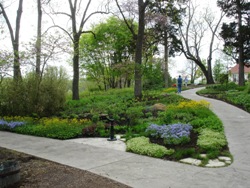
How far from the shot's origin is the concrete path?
3.96 meters

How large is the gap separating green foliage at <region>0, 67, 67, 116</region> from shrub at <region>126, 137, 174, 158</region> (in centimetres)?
626

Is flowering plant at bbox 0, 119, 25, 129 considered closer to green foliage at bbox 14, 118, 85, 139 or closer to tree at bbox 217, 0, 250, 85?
green foliage at bbox 14, 118, 85, 139

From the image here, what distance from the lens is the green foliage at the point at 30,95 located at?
Answer: 36.0ft

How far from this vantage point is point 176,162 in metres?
4.97

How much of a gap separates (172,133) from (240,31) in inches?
724

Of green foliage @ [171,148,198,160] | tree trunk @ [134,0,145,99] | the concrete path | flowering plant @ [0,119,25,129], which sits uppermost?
tree trunk @ [134,0,145,99]

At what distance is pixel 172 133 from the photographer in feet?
21.6

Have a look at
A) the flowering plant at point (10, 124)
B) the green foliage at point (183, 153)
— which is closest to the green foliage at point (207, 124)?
the green foliage at point (183, 153)

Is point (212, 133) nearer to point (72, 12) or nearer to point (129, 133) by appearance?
point (129, 133)

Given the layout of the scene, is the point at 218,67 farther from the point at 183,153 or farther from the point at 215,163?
the point at 215,163

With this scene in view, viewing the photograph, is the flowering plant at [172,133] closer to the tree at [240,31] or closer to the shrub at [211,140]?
the shrub at [211,140]

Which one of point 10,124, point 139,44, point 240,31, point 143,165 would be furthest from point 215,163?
point 240,31

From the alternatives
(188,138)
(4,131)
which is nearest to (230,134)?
(188,138)

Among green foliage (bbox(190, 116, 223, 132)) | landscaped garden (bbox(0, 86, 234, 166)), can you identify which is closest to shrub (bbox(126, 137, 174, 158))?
landscaped garden (bbox(0, 86, 234, 166))
